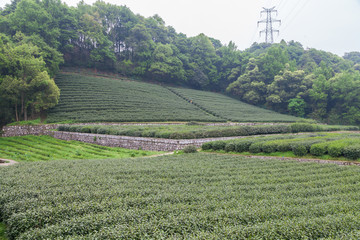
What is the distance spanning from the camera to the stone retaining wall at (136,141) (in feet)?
56.1

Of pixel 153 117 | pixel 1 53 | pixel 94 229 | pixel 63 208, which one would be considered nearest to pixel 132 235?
pixel 94 229

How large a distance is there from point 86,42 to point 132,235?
54254 millimetres

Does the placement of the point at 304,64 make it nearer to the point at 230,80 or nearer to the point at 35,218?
the point at 230,80

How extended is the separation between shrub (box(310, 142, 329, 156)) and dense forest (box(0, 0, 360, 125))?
2835cm

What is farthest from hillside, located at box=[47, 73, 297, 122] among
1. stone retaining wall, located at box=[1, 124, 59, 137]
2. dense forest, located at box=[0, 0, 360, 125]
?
dense forest, located at box=[0, 0, 360, 125]

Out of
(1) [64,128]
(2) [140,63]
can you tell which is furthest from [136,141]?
(2) [140,63]

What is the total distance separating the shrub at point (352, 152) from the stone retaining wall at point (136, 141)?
974 cm

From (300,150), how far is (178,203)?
29.9ft

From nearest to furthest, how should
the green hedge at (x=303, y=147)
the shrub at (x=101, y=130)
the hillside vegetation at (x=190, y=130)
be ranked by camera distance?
1. the green hedge at (x=303, y=147)
2. the hillside vegetation at (x=190, y=130)
3. the shrub at (x=101, y=130)

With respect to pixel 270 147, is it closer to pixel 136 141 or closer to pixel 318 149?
pixel 318 149

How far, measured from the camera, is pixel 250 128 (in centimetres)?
2117

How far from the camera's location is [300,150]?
1202 cm

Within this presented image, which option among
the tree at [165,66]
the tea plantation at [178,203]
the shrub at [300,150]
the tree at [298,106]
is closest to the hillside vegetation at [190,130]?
the shrub at [300,150]

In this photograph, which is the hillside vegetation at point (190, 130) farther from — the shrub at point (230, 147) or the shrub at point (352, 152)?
the shrub at point (352, 152)
